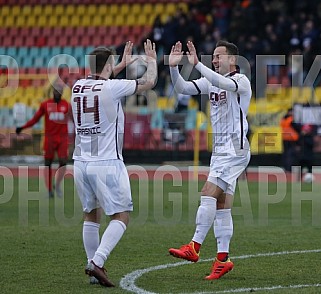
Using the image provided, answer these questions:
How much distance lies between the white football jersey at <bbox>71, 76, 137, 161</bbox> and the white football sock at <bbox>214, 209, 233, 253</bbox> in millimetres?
1351

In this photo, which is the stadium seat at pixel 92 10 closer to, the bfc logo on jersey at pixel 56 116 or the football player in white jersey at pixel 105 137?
the bfc logo on jersey at pixel 56 116

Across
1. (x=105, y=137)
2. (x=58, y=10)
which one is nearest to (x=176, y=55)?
(x=105, y=137)

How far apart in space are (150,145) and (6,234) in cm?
1422

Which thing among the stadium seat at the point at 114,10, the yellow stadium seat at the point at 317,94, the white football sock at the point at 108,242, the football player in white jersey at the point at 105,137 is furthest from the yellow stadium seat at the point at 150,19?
the white football sock at the point at 108,242

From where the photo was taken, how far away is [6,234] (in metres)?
Answer: 12.1

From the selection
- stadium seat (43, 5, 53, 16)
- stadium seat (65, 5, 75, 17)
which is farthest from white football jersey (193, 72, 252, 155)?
stadium seat (43, 5, 53, 16)

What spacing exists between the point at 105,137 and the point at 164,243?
3367 mm

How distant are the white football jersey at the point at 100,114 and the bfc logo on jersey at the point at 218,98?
42.4 inches

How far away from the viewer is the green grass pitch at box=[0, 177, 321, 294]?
8312 mm

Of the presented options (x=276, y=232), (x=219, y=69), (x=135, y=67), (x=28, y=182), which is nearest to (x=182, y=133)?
(x=135, y=67)

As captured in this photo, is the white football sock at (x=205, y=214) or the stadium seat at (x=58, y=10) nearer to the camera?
the white football sock at (x=205, y=214)

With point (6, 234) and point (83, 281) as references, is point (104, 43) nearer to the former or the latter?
point (6, 234)

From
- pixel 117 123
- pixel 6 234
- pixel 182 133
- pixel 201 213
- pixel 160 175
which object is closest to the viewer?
pixel 117 123

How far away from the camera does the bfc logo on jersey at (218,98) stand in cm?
898
